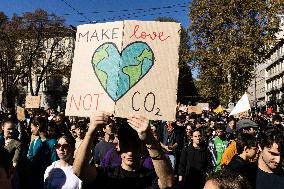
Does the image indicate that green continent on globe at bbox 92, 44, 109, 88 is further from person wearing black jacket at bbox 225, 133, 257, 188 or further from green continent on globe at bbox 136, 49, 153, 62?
person wearing black jacket at bbox 225, 133, 257, 188

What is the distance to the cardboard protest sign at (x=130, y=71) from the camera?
148 inches

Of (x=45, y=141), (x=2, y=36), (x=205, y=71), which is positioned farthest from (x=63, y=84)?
(x=45, y=141)

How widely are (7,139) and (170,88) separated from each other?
347 cm

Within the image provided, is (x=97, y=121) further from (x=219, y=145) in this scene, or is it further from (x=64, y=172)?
(x=219, y=145)

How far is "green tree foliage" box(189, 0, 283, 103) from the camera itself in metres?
32.2

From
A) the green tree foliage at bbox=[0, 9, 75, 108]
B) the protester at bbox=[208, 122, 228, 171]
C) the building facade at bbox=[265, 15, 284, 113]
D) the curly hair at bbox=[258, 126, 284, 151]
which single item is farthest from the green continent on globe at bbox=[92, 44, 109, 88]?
the building facade at bbox=[265, 15, 284, 113]

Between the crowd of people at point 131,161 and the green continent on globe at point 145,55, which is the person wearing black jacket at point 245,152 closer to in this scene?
the crowd of people at point 131,161

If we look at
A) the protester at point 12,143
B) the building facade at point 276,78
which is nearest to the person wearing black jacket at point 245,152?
the protester at point 12,143

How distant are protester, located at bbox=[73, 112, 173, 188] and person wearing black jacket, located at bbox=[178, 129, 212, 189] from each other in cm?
367

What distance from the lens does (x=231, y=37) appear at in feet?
108

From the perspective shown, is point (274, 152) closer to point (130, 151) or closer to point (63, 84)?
Answer: point (130, 151)

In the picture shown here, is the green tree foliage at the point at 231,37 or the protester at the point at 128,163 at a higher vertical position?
the green tree foliage at the point at 231,37

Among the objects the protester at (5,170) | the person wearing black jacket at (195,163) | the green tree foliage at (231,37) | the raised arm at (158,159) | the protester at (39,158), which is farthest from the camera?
the green tree foliage at (231,37)

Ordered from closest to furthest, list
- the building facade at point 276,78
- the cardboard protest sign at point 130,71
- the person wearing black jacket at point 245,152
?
the cardboard protest sign at point 130,71
the person wearing black jacket at point 245,152
the building facade at point 276,78
